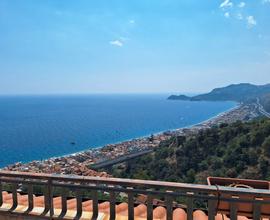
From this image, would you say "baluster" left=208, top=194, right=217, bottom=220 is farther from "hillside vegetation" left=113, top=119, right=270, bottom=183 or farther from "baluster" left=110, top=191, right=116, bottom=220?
"hillside vegetation" left=113, top=119, right=270, bottom=183

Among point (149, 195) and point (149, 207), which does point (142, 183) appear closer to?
point (149, 195)

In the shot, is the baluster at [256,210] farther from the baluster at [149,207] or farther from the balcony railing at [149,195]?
the baluster at [149,207]

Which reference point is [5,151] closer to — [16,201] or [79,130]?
[79,130]

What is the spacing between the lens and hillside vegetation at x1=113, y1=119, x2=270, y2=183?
22.2 meters

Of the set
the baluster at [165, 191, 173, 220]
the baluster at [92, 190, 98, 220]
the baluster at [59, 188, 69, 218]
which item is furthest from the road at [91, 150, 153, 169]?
the baluster at [165, 191, 173, 220]

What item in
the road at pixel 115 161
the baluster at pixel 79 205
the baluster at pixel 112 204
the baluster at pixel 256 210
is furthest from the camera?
the road at pixel 115 161

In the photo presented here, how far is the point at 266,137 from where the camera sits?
24.6m

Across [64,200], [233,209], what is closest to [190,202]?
[233,209]

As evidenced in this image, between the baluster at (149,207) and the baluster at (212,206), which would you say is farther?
the baluster at (149,207)

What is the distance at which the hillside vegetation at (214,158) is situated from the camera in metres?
22.2

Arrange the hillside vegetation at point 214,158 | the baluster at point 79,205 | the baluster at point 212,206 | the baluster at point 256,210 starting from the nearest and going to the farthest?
the baluster at point 256,210 → the baluster at point 212,206 → the baluster at point 79,205 → the hillside vegetation at point 214,158

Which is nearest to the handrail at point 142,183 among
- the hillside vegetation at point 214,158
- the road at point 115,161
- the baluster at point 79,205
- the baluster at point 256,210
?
the baluster at point 256,210

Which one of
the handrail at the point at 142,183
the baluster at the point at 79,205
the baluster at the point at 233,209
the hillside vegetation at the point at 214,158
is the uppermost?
the handrail at the point at 142,183

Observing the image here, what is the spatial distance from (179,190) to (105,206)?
1241 mm
